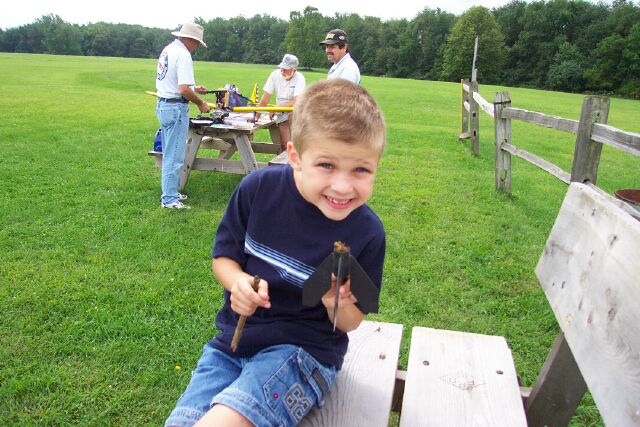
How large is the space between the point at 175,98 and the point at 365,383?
4.75 meters

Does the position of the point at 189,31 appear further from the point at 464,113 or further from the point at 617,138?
A: the point at 464,113

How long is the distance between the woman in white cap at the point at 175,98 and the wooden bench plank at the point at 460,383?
4423mm

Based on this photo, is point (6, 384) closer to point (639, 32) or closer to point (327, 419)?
point (327, 419)

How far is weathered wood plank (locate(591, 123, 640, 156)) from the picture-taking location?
3.65 meters

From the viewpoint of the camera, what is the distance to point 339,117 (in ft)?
5.16

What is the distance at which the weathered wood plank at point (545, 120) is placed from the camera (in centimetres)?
526

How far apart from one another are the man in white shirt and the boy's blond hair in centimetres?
583

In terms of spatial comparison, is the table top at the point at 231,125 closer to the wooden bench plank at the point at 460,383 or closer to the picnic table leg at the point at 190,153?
the picnic table leg at the point at 190,153

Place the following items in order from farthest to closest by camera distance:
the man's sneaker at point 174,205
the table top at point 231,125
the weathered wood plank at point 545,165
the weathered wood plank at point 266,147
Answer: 1. the weathered wood plank at point 266,147
2. the table top at point 231,125
3. the man's sneaker at point 174,205
4. the weathered wood plank at point 545,165

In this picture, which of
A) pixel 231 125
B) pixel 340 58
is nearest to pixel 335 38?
pixel 340 58

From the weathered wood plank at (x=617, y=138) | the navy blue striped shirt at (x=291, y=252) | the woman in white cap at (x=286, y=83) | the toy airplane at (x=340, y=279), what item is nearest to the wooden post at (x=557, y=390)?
the navy blue striped shirt at (x=291, y=252)

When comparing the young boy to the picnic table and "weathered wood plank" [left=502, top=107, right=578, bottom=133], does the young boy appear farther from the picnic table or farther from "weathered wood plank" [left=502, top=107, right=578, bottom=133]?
the picnic table

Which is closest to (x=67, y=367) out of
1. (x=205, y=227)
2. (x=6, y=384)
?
(x=6, y=384)

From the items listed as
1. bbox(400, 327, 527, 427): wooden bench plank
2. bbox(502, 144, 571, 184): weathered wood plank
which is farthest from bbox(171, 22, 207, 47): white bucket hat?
bbox(400, 327, 527, 427): wooden bench plank
